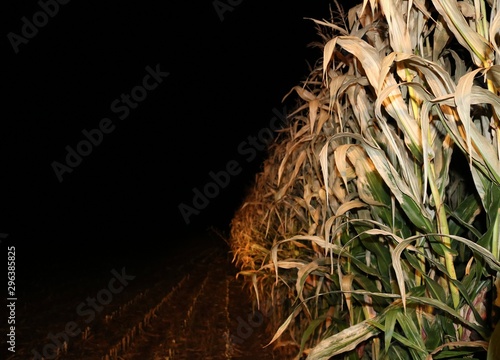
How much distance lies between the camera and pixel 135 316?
200 inches

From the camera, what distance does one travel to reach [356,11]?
167 cm

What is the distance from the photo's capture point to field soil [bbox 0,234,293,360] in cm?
383

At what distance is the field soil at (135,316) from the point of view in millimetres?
3829

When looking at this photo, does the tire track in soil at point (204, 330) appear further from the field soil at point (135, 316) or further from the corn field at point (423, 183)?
the corn field at point (423, 183)

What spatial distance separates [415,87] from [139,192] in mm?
29344

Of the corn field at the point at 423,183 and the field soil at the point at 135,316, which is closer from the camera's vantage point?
the corn field at the point at 423,183

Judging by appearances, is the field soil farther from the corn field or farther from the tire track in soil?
the corn field

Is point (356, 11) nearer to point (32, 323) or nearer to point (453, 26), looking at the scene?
point (453, 26)

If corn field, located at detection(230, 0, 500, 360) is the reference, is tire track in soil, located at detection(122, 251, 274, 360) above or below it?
below

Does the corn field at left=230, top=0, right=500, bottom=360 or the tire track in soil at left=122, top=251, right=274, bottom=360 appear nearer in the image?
the corn field at left=230, top=0, right=500, bottom=360

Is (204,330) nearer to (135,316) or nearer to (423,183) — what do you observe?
(135,316)

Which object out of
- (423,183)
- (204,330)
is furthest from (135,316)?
(423,183)

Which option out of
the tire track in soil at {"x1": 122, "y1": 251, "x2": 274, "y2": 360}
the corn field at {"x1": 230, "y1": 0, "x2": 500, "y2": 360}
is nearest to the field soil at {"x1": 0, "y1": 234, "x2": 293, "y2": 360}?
the tire track in soil at {"x1": 122, "y1": 251, "x2": 274, "y2": 360}

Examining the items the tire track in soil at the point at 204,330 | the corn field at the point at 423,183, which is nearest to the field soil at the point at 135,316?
the tire track in soil at the point at 204,330
